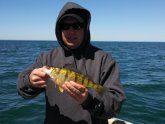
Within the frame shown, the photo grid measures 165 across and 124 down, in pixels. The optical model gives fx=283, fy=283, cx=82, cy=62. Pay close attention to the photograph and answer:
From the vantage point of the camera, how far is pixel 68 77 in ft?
11.4

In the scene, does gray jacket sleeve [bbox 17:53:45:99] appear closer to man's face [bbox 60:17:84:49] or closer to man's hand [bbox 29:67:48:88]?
man's hand [bbox 29:67:48:88]

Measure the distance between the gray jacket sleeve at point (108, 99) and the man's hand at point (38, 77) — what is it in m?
0.61

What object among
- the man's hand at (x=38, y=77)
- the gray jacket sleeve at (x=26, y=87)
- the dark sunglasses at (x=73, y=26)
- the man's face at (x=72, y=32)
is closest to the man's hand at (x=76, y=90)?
the man's hand at (x=38, y=77)

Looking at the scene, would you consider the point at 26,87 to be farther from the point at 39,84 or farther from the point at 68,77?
the point at 68,77

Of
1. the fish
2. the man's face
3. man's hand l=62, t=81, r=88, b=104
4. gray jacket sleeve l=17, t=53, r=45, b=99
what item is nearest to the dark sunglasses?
the man's face

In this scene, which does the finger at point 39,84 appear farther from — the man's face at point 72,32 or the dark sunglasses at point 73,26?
the dark sunglasses at point 73,26

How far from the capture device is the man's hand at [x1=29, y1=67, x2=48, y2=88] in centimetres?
356

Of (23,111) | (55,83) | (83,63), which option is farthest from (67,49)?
(23,111)

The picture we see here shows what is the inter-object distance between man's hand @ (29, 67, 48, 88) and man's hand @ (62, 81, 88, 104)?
408mm

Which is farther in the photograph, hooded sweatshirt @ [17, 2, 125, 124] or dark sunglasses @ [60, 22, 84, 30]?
dark sunglasses @ [60, 22, 84, 30]

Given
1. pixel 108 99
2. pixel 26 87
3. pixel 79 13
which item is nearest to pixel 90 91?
pixel 108 99

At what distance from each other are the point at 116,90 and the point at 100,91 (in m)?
0.24

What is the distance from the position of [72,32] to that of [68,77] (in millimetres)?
763

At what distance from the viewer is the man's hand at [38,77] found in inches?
140
